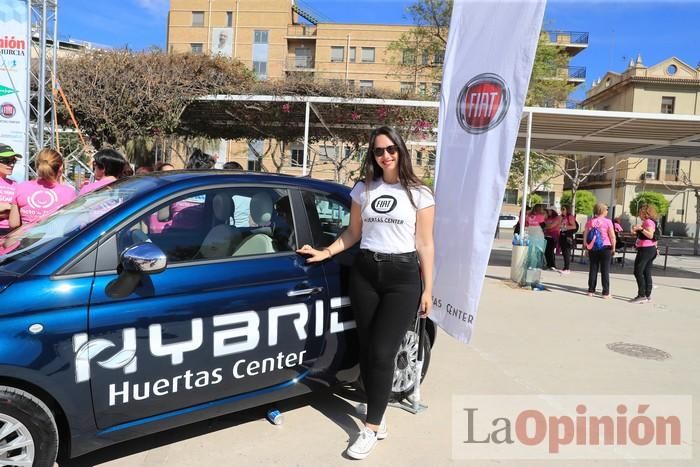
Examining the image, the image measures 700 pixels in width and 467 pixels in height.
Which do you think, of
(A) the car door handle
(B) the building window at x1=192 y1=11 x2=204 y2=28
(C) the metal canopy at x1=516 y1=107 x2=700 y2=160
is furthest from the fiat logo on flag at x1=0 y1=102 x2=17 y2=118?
(B) the building window at x1=192 y1=11 x2=204 y2=28

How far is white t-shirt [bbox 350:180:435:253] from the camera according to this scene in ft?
10.1

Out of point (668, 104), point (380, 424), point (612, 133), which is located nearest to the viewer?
point (380, 424)

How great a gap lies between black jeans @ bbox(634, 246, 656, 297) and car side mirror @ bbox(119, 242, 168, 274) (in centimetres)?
862

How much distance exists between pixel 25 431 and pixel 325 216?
2.10 meters

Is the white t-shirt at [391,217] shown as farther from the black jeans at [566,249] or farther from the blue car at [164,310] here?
the black jeans at [566,249]

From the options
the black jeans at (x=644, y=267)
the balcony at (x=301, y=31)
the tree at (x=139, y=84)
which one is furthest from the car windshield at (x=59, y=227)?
the balcony at (x=301, y=31)

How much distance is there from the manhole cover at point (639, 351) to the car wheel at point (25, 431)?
5.47 m

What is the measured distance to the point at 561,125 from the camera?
11266 mm

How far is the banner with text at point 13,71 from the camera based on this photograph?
922cm

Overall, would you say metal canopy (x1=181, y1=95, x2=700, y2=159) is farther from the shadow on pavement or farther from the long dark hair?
the shadow on pavement

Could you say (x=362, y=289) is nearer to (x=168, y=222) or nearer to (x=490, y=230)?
(x=490, y=230)

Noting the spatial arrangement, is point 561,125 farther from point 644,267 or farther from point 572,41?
point 572,41

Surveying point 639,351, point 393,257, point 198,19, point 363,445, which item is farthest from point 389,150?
point 198,19

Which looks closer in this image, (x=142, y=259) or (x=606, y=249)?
(x=142, y=259)
